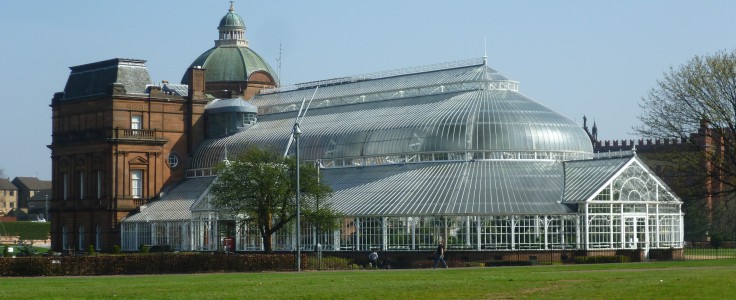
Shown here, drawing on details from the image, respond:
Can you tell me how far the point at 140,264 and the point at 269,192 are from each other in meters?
18.0

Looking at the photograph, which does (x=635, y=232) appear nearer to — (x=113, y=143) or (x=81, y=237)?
(x=113, y=143)

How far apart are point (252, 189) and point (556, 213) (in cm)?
2057

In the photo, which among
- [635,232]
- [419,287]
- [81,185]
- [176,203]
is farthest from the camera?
[81,185]

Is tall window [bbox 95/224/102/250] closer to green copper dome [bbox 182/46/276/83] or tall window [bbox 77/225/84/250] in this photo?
tall window [bbox 77/225/84/250]

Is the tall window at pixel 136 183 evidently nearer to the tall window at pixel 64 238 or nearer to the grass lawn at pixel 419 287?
the tall window at pixel 64 238

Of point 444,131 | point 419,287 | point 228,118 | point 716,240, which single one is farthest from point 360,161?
point 419,287

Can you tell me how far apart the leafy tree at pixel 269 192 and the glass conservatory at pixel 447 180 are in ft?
16.7

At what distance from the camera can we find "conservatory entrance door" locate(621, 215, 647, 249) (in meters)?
93.9

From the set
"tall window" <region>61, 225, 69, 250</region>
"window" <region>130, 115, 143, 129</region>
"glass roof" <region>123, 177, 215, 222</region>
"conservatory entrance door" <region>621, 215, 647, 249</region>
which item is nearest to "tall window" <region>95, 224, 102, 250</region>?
"glass roof" <region>123, 177, 215, 222</region>

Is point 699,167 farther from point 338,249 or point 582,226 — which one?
point 338,249

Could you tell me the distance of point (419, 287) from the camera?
169 ft

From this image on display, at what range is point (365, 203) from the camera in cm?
9925

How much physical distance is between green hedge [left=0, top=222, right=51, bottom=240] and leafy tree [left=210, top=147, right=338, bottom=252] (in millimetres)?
96773

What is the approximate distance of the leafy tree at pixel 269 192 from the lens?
9294cm
